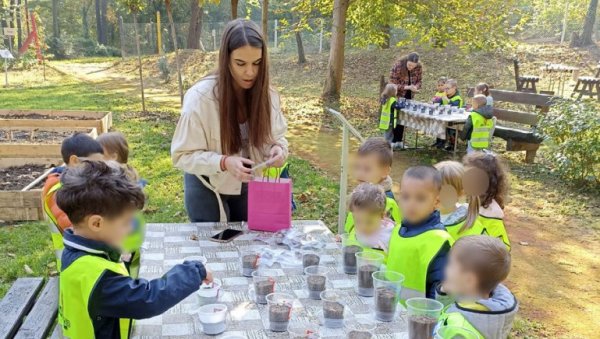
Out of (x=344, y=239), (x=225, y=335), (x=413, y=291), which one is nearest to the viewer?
(x=225, y=335)

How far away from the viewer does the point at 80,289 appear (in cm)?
173

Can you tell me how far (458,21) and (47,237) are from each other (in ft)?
32.6

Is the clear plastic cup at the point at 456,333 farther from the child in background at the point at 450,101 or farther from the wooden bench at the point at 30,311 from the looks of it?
the child in background at the point at 450,101

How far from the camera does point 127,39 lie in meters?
27.9

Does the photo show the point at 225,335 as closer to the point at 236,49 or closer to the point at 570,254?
the point at 236,49

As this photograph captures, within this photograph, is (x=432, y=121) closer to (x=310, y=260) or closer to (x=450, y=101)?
(x=450, y=101)

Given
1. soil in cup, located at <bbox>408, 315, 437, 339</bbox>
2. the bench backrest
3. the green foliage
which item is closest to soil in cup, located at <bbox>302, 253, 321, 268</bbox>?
soil in cup, located at <bbox>408, 315, 437, 339</bbox>

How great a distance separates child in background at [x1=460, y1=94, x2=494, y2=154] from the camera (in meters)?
8.17

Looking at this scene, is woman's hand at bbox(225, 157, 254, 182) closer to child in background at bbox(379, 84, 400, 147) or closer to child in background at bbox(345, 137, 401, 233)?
child in background at bbox(345, 137, 401, 233)

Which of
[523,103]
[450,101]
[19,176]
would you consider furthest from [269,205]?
[523,103]

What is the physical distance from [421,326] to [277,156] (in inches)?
55.5

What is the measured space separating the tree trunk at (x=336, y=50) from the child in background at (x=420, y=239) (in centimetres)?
1141

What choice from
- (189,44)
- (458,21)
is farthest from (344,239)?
(189,44)

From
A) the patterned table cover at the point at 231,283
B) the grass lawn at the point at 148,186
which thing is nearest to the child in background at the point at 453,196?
the patterned table cover at the point at 231,283
